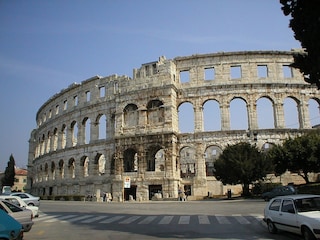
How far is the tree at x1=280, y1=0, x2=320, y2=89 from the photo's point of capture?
390 inches

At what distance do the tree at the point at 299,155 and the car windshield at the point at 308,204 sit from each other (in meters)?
20.4

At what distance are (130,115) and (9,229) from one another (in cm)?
3114

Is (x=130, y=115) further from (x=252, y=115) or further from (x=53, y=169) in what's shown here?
(x=53, y=169)

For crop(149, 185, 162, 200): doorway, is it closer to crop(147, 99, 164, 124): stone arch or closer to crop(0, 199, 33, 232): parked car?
crop(147, 99, 164, 124): stone arch

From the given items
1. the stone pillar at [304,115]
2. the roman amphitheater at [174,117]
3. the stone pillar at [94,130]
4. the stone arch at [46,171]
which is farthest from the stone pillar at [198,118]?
the stone arch at [46,171]

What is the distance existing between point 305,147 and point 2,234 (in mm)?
26991

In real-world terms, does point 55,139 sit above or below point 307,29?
above

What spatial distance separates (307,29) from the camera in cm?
1002

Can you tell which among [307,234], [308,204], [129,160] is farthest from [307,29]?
[129,160]

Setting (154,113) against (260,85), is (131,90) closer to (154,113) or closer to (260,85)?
(154,113)

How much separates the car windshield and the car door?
154mm

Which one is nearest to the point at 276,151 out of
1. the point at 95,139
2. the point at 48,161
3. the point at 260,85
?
the point at 260,85

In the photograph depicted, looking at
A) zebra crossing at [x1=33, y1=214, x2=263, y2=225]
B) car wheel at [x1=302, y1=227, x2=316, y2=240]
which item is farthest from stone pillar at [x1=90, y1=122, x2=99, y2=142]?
car wheel at [x1=302, y1=227, x2=316, y2=240]

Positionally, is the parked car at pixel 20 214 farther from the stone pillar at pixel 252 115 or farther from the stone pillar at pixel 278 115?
the stone pillar at pixel 278 115
